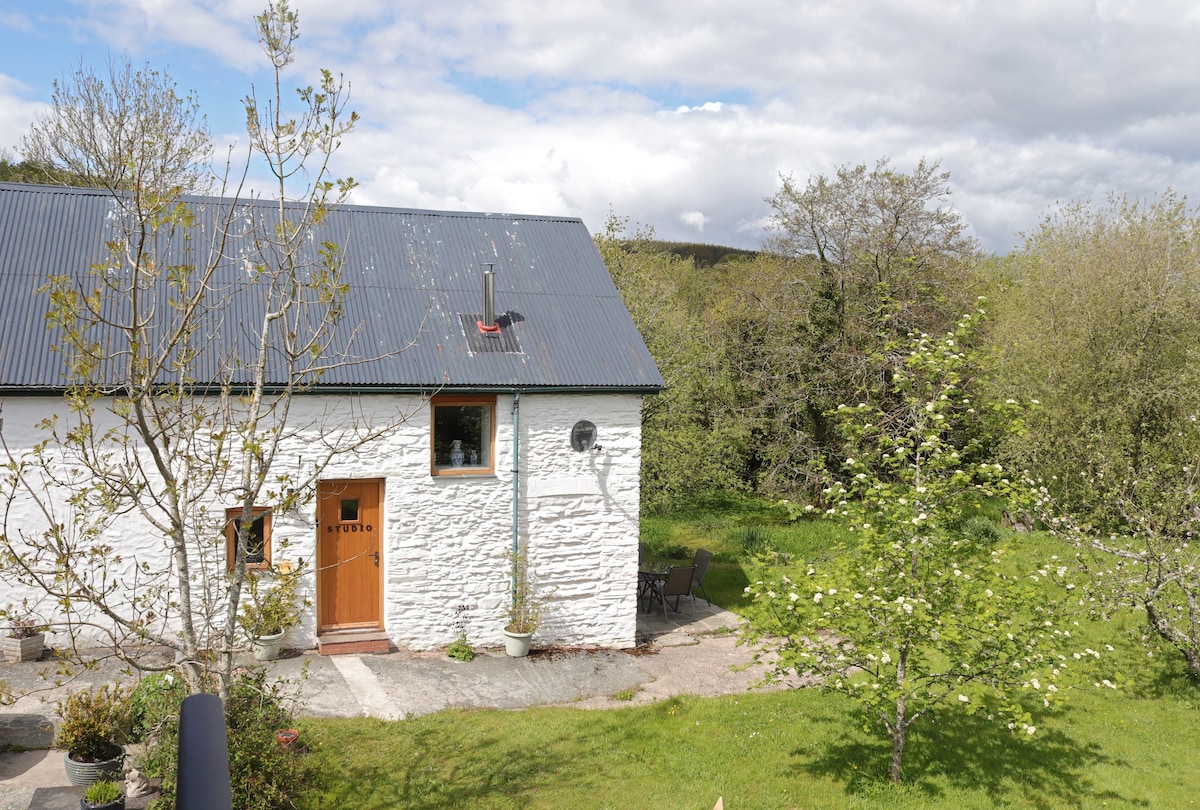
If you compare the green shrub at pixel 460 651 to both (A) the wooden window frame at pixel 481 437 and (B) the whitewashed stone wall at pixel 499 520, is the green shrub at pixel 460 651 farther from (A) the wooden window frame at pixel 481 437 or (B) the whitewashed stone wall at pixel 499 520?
A: (A) the wooden window frame at pixel 481 437

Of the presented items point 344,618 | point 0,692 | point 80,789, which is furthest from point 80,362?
point 344,618

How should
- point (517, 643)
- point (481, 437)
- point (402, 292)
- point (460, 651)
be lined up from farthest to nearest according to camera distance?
point (402, 292), point (481, 437), point (517, 643), point (460, 651)

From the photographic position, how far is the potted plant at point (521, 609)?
11.6 metres

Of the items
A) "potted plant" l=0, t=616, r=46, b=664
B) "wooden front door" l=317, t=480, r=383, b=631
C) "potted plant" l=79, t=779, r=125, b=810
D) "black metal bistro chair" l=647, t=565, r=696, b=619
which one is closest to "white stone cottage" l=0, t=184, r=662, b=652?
"wooden front door" l=317, t=480, r=383, b=631

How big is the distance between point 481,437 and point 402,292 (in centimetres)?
245

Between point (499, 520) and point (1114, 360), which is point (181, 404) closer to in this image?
point (499, 520)

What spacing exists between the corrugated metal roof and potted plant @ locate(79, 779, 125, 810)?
17.4ft

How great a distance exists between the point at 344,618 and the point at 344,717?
2531 mm

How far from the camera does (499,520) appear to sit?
466 inches

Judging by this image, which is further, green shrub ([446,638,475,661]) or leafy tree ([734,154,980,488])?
leafy tree ([734,154,980,488])

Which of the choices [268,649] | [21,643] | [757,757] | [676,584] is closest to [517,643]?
[268,649]

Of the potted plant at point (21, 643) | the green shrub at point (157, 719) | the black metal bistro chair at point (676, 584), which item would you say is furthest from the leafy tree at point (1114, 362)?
the potted plant at point (21, 643)

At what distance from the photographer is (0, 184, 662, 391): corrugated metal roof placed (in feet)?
35.6

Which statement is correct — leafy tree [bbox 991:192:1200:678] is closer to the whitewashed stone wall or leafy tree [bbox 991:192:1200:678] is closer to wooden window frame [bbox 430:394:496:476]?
the whitewashed stone wall
